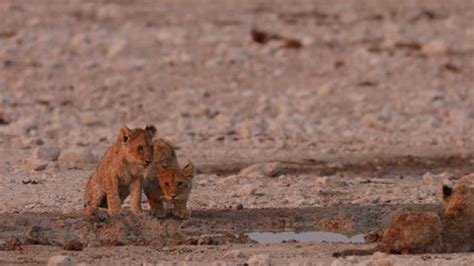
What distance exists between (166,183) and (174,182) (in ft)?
0.17

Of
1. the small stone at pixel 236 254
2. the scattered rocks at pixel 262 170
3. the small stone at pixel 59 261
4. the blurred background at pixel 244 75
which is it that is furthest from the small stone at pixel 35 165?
the small stone at pixel 59 261

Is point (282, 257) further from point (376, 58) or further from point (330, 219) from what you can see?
point (376, 58)

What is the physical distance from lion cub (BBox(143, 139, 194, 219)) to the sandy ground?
14cm

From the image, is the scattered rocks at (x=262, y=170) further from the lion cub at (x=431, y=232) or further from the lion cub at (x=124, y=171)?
the lion cub at (x=431, y=232)

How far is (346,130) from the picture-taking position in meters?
15.4

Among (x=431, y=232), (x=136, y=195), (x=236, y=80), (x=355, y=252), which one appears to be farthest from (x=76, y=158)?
(x=236, y=80)

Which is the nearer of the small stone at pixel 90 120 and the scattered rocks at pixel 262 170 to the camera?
the scattered rocks at pixel 262 170

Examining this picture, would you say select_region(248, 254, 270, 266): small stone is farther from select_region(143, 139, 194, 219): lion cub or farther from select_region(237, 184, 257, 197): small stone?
select_region(237, 184, 257, 197): small stone

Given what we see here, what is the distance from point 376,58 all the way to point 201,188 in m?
9.33

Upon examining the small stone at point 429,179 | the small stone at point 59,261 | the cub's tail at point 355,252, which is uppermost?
the small stone at point 59,261

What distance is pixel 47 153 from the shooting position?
516 inches

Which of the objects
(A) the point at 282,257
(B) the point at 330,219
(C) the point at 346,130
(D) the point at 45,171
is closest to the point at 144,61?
(C) the point at 346,130

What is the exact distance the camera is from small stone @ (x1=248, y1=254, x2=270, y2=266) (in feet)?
29.9

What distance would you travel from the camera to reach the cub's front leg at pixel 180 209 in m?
10.5
